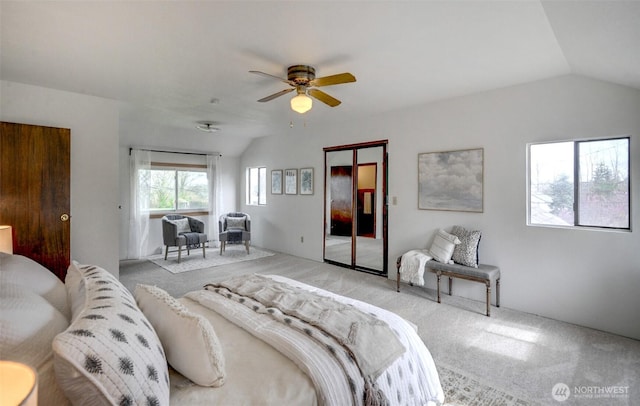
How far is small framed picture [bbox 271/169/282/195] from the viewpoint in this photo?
21.9 ft

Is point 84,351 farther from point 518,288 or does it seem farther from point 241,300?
point 518,288

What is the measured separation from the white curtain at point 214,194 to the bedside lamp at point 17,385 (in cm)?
709

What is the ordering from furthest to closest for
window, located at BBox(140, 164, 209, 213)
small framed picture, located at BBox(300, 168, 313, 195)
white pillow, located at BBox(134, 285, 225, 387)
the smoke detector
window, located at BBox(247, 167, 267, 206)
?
window, located at BBox(247, 167, 267, 206) → window, located at BBox(140, 164, 209, 213) → small framed picture, located at BBox(300, 168, 313, 195) → the smoke detector → white pillow, located at BBox(134, 285, 225, 387)

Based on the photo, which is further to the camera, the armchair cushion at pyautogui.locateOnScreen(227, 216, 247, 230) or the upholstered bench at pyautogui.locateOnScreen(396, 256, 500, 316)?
the armchair cushion at pyautogui.locateOnScreen(227, 216, 247, 230)

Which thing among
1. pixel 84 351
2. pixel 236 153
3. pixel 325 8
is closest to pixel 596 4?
pixel 325 8

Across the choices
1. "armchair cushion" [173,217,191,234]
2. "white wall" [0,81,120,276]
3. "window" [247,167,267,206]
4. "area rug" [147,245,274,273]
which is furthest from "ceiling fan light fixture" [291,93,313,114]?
"window" [247,167,267,206]

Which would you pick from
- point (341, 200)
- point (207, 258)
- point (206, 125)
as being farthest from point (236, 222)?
point (341, 200)

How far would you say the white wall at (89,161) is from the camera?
362cm

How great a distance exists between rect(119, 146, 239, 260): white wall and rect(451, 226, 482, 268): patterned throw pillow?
5.78 metres

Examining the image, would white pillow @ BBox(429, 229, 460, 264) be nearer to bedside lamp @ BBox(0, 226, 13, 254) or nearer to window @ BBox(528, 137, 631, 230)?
window @ BBox(528, 137, 631, 230)

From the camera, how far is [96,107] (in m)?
3.97

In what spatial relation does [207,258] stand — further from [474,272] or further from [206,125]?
[474,272]

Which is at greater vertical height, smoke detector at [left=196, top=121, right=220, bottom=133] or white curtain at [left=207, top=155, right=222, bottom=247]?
smoke detector at [left=196, top=121, right=220, bottom=133]

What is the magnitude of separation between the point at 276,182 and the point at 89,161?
3.50 metres
